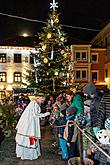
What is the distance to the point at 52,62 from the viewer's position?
1966 cm

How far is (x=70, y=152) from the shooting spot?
788 centimetres

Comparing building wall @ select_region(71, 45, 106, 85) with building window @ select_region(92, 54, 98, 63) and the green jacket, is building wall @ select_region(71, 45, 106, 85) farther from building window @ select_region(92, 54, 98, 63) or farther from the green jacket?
the green jacket

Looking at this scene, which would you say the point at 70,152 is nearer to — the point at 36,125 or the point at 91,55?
the point at 36,125

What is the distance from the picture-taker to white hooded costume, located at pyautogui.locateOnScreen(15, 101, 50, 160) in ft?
29.6

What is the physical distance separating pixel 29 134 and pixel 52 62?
1102cm

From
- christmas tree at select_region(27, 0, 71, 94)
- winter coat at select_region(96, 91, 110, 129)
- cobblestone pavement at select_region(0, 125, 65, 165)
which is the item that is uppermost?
christmas tree at select_region(27, 0, 71, 94)

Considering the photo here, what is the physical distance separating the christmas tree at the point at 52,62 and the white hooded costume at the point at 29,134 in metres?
10.1

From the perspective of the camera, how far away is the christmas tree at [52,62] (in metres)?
19.5

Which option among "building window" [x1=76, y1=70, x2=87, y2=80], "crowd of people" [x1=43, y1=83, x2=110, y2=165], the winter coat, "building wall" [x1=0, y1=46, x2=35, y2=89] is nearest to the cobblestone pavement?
"crowd of people" [x1=43, y1=83, x2=110, y2=165]

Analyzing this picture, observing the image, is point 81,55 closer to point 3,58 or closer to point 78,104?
point 3,58

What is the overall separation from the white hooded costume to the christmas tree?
10.1 m

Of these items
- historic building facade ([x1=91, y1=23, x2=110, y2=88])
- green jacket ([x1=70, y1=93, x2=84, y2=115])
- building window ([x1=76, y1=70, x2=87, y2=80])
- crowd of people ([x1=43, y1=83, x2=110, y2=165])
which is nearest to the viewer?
crowd of people ([x1=43, y1=83, x2=110, y2=165])

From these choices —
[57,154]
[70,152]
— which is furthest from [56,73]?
[70,152]

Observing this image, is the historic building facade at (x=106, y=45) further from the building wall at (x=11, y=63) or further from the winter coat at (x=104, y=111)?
the winter coat at (x=104, y=111)
